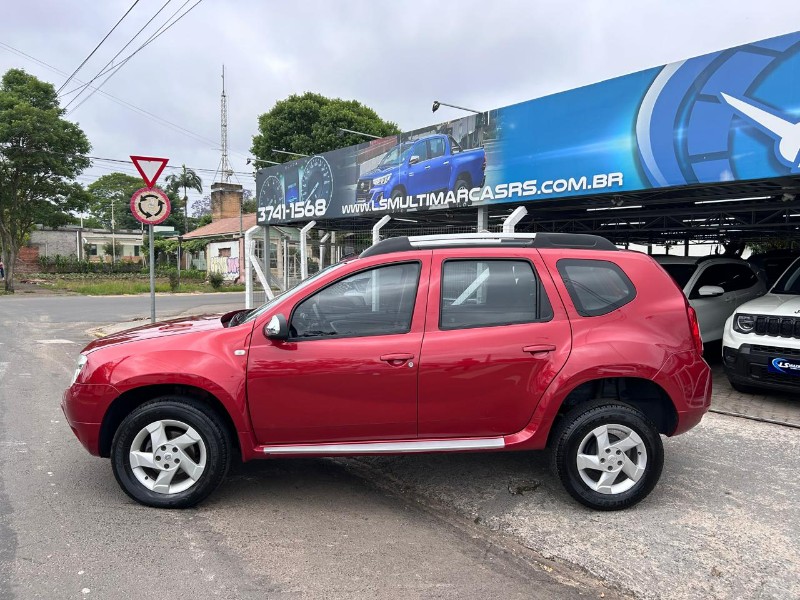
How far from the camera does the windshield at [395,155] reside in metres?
10.4

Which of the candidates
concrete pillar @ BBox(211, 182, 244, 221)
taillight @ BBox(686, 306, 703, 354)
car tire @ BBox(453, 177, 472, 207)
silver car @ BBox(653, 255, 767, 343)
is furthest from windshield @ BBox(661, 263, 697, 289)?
concrete pillar @ BBox(211, 182, 244, 221)

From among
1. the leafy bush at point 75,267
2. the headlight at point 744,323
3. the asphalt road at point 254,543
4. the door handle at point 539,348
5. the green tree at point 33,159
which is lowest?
the asphalt road at point 254,543

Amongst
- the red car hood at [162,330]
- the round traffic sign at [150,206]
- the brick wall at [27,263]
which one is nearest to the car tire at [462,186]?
the round traffic sign at [150,206]

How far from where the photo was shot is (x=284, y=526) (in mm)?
3506

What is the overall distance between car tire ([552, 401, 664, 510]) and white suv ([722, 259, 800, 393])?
127 inches

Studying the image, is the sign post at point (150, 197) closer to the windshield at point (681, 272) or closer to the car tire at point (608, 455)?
the car tire at point (608, 455)

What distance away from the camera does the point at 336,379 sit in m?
3.55

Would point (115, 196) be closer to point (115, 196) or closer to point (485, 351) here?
point (115, 196)

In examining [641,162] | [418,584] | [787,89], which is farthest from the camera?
[641,162]

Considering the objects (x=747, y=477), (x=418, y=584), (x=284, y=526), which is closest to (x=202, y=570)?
(x=284, y=526)

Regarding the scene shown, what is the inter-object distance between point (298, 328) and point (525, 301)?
59.8 inches

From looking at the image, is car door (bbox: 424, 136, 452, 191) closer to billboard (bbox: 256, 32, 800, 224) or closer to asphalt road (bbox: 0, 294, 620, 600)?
billboard (bbox: 256, 32, 800, 224)

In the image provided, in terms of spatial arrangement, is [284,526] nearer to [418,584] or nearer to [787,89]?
[418,584]

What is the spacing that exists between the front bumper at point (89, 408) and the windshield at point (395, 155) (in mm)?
7741
